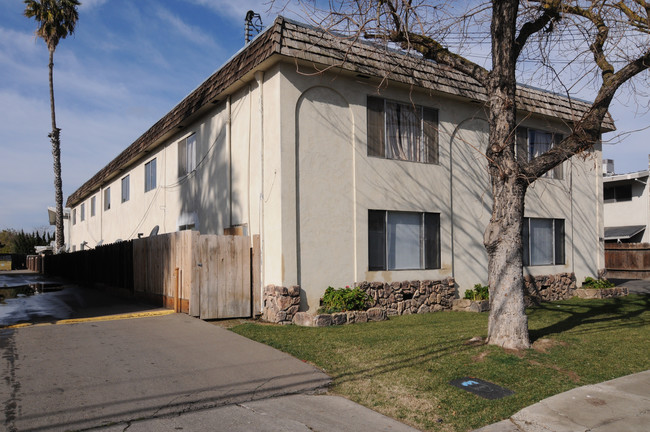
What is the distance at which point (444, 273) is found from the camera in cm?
1412

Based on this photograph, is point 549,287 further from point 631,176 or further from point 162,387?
point 631,176

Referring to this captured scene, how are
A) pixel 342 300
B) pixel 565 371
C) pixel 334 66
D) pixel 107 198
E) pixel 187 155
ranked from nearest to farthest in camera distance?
pixel 565 371 → pixel 334 66 → pixel 342 300 → pixel 187 155 → pixel 107 198

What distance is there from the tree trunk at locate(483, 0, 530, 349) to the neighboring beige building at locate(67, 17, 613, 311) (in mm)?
1652

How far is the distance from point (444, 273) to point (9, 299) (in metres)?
13.6

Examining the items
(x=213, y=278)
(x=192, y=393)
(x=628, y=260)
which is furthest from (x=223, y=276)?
(x=628, y=260)

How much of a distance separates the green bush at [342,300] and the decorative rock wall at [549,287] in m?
6.00

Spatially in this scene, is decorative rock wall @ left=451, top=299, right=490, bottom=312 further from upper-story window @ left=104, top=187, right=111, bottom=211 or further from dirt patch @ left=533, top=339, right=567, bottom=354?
upper-story window @ left=104, top=187, right=111, bottom=211

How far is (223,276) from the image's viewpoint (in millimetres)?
11648

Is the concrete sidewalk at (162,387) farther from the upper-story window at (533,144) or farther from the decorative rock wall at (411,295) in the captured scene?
the upper-story window at (533,144)

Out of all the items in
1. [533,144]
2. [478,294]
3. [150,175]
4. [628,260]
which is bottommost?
[478,294]

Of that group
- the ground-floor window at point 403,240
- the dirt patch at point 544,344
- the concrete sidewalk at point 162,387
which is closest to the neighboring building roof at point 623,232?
the ground-floor window at point 403,240

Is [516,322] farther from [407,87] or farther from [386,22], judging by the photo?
[407,87]

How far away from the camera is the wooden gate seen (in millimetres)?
11344

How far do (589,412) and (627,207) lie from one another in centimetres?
2789
